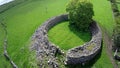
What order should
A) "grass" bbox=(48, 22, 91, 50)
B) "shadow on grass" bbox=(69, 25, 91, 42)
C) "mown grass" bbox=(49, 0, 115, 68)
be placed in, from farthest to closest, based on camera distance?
"shadow on grass" bbox=(69, 25, 91, 42), "grass" bbox=(48, 22, 91, 50), "mown grass" bbox=(49, 0, 115, 68)

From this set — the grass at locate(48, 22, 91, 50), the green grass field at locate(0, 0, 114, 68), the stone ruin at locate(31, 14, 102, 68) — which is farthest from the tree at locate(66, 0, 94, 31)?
the green grass field at locate(0, 0, 114, 68)

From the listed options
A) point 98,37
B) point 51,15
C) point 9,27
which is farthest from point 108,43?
point 9,27

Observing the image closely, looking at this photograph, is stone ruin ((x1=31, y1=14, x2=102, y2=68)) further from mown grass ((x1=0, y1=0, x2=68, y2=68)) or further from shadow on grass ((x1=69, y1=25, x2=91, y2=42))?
mown grass ((x1=0, y1=0, x2=68, y2=68))

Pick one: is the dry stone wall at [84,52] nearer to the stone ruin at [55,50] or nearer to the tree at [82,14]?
the stone ruin at [55,50]

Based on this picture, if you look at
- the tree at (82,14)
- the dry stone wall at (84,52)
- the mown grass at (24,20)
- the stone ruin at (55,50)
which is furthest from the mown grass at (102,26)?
the mown grass at (24,20)

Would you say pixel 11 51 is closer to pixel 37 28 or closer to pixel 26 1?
pixel 37 28

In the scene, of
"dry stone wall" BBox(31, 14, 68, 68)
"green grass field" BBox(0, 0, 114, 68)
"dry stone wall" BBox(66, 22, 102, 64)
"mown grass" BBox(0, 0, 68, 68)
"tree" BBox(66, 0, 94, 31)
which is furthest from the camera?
"tree" BBox(66, 0, 94, 31)

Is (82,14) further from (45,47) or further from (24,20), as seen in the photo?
(24,20)
